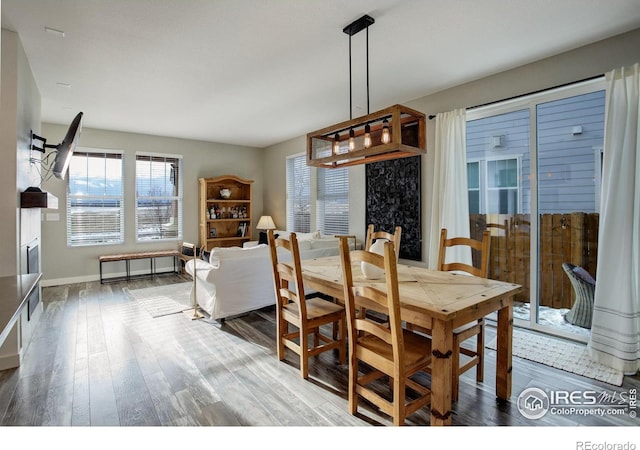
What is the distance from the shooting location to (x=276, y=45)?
2.83m

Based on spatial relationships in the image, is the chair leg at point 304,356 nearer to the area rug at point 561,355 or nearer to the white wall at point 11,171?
the area rug at point 561,355

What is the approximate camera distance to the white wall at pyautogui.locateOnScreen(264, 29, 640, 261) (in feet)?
8.88

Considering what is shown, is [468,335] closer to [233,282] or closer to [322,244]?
[233,282]

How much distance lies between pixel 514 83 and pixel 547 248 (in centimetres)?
167

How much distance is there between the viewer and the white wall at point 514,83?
2.71 meters

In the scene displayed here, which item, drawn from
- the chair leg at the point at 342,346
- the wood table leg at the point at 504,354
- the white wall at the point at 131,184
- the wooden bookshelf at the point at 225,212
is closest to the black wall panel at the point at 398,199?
the chair leg at the point at 342,346

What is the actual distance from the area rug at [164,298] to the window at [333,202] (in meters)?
2.47

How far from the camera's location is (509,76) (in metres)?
3.35

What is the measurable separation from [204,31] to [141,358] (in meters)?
2.69

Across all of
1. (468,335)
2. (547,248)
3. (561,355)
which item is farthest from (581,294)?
(468,335)

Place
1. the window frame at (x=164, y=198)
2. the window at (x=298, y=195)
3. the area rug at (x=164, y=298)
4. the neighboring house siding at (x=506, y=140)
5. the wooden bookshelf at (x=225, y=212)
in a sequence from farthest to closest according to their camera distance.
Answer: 1. the wooden bookshelf at (x=225, y=212)
2. the window at (x=298, y=195)
3. the window frame at (x=164, y=198)
4. the area rug at (x=164, y=298)
5. the neighboring house siding at (x=506, y=140)
